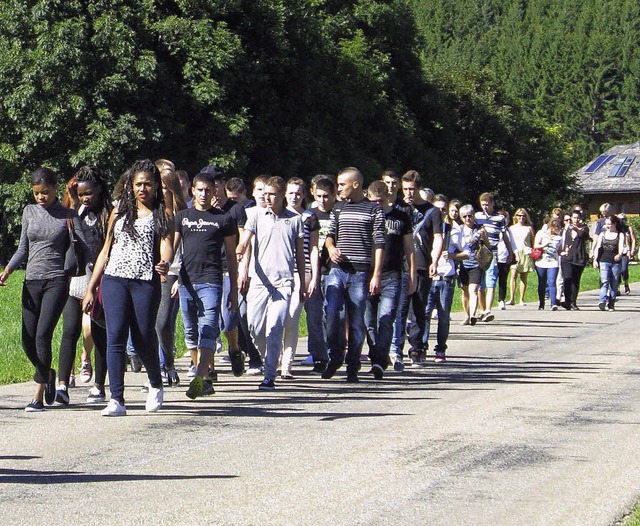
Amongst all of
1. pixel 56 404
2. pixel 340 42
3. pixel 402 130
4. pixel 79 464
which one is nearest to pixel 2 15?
pixel 340 42

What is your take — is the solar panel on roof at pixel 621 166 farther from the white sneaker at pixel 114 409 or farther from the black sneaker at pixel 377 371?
the white sneaker at pixel 114 409

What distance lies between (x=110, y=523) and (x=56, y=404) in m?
4.33

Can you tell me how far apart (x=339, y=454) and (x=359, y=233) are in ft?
14.2

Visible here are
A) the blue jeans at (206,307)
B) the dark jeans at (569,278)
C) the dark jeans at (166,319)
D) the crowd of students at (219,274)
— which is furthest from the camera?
the dark jeans at (569,278)

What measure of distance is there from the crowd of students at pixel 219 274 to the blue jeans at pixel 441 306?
0.05 feet

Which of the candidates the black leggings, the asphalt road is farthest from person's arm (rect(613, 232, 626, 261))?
the asphalt road

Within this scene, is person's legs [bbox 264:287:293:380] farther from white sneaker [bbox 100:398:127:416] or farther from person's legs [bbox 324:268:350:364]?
white sneaker [bbox 100:398:127:416]

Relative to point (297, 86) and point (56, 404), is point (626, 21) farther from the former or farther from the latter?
point (56, 404)

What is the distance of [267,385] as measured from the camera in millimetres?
11148

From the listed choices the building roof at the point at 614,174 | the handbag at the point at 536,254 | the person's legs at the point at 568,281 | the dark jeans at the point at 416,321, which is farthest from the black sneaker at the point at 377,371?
the building roof at the point at 614,174

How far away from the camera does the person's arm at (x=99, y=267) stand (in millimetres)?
9406

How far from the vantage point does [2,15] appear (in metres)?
41.1

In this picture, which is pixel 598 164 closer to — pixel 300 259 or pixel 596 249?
pixel 596 249

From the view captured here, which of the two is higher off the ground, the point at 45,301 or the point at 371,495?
the point at 45,301
